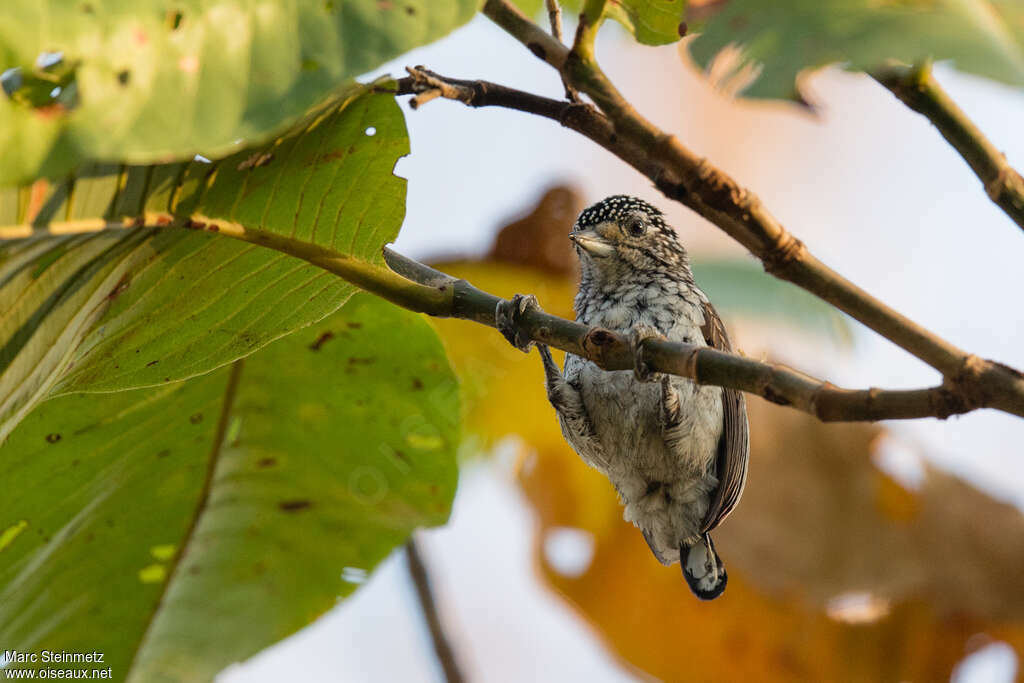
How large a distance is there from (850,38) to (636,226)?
7.90 feet

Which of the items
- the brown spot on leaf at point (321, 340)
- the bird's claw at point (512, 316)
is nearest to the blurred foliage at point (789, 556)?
the brown spot on leaf at point (321, 340)

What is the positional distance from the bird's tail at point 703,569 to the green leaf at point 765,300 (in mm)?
727

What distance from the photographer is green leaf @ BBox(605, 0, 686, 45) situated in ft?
6.22

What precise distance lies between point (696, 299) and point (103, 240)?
6.67 feet

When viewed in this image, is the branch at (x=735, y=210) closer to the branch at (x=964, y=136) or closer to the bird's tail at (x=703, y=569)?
the branch at (x=964, y=136)

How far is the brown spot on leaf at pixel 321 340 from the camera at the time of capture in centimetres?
272

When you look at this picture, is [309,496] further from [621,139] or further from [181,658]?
[621,139]

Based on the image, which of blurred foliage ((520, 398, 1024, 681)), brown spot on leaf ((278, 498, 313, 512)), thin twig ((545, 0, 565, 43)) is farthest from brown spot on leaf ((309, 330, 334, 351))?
blurred foliage ((520, 398, 1024, 681))

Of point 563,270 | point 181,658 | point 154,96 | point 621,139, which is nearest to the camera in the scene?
point 154,96

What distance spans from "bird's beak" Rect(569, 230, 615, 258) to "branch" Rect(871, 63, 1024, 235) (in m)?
1.80

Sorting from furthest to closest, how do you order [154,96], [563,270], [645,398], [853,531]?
[853,531] → [563,270] → [645,398] → [154,96]

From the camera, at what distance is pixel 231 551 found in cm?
295

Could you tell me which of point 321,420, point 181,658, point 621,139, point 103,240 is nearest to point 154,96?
point 103,240

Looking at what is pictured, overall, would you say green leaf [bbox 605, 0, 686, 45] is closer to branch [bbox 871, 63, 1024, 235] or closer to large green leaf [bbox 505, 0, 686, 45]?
large green leaf [bbox 505, 0, 686, 45]
